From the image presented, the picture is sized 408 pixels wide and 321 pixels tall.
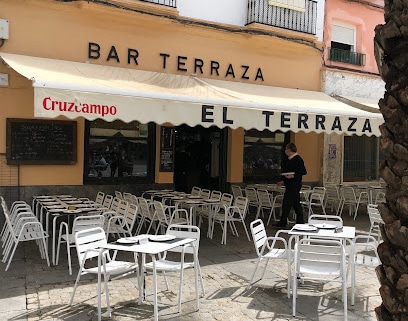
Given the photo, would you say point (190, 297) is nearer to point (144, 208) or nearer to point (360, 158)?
point (144, 208)

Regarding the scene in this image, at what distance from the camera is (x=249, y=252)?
7.37 metres

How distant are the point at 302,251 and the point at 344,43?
10163 mm

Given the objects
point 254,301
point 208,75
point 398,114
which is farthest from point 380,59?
point 208,75

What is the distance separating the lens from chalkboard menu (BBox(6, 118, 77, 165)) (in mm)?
8531

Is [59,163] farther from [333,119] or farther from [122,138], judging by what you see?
[333,119]

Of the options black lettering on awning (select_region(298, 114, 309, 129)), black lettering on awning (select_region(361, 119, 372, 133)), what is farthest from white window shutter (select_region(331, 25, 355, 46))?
black lettering on awning (select_region(298, 114, 309, 129))

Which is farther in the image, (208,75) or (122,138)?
(208,75)

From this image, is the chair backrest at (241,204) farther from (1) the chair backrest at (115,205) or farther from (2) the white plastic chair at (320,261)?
(2) the white plastic chair at (320,261)

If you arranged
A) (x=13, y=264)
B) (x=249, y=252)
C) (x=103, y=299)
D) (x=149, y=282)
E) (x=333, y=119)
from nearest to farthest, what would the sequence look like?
(x=103, y=299) < (x=149, y=282) < (x=13, y=264) < (x=249, y=252) < (x=333, y=119)

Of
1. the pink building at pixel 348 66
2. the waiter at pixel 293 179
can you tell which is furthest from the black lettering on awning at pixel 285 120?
the pink building at pixel 348 66

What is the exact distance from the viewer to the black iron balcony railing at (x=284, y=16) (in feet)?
36.3

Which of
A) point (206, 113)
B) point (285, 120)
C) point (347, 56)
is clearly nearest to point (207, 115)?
point (206, 113)

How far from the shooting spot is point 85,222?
586 cm

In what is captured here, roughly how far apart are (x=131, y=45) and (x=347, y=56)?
22.2 feet
